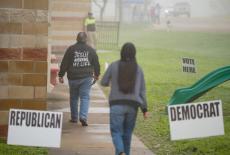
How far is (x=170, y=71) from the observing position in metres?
24.5

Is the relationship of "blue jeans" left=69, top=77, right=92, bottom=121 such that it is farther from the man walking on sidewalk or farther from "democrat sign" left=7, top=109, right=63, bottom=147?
"democrat sign" left=7, top=109, right=63, bottom=147

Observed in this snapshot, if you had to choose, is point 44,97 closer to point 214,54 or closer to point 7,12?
point 7,12

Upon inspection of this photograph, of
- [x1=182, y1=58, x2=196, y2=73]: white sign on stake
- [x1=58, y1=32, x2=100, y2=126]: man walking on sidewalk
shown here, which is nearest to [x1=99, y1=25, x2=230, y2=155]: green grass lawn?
[x1=182, y1=58, x2=196, y2=73]: white sign on stake

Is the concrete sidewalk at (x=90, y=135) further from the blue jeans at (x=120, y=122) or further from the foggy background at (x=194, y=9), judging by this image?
the foggy background at (x=194, y=9)

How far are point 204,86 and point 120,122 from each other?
5.59 meters

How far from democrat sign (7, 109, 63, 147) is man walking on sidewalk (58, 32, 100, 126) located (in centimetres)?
268

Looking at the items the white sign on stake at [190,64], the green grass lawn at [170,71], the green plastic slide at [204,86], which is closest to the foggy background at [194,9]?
the green grass lawn at [170,71]

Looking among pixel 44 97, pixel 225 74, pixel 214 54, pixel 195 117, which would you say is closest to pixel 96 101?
pixel 225 74

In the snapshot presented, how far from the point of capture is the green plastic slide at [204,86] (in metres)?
13.6

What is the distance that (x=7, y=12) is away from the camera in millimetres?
10453

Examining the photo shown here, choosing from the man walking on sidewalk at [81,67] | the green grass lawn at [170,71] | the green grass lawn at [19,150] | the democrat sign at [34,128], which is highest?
the man walking on sidewalk at [81,67]

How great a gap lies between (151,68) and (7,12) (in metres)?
15.2

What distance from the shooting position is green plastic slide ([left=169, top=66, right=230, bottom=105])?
13586 mm

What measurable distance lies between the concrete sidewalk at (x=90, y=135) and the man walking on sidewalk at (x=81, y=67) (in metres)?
0.44
